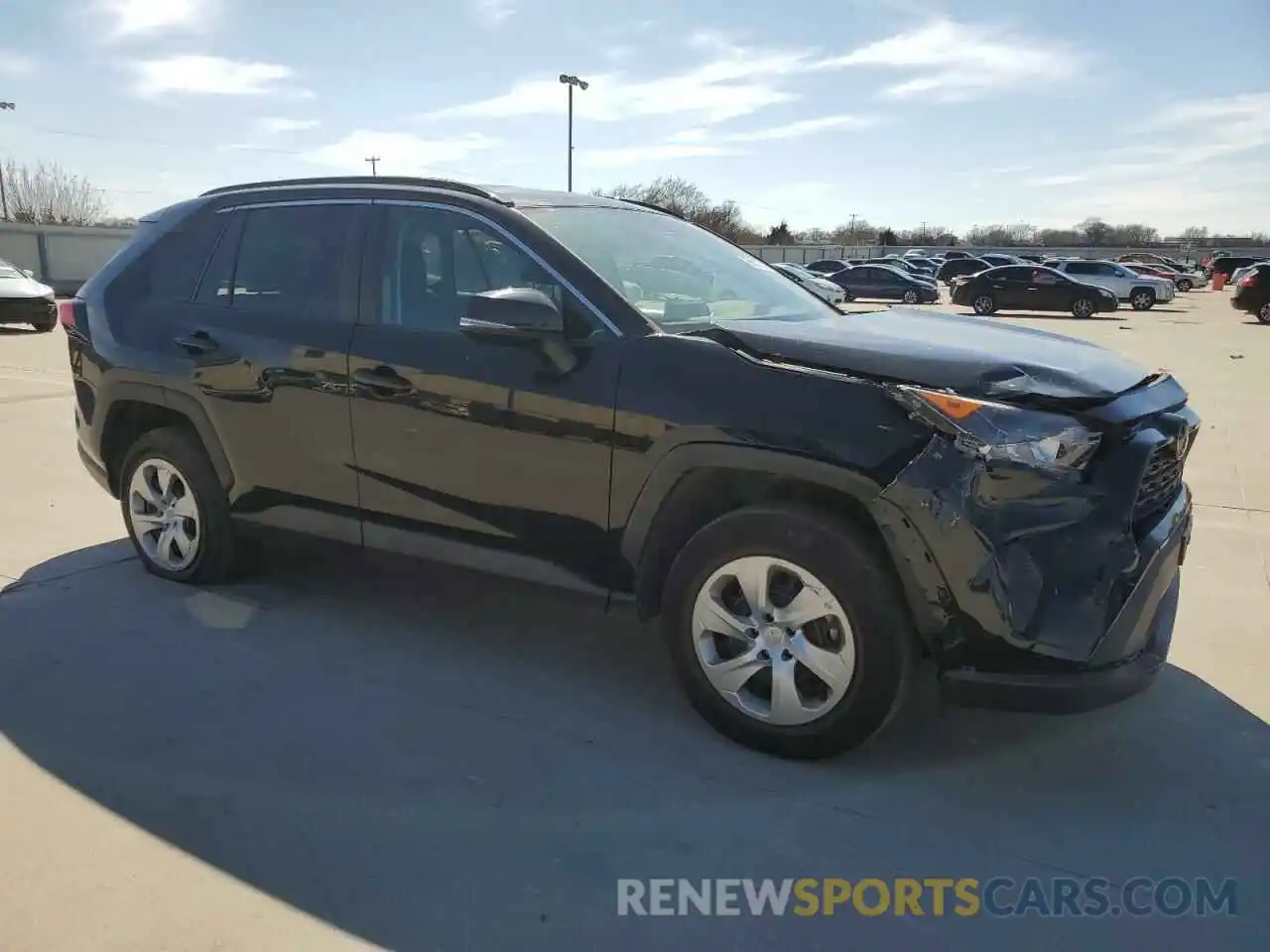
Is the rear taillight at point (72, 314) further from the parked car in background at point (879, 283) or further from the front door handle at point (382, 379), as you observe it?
the parked car in background at point (879, 283)

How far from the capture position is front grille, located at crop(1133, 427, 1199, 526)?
9.40ft

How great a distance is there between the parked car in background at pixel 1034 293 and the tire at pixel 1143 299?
15.1 feet

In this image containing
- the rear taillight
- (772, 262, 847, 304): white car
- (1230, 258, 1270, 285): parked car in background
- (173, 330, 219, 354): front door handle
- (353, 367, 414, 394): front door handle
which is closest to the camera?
(353, 367, 414, 394): front door handle

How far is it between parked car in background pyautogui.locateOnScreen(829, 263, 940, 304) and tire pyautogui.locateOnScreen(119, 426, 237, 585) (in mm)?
31961

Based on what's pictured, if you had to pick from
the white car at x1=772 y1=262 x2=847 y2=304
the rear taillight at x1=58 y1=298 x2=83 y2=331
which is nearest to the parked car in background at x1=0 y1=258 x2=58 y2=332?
the white car at x1=772 y1=262 x2=847 y2=304

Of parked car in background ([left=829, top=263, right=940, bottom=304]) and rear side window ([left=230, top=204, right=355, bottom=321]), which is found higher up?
rear side window ([left=230, top=204, right=355, bottom=321])

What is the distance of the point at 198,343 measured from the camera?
428 cm

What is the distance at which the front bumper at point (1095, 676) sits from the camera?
2.72 metres

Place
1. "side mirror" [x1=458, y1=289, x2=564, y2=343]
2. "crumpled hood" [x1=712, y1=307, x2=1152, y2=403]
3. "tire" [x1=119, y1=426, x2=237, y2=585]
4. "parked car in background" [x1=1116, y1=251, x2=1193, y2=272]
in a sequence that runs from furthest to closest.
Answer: "parked car in background" [x1=1116, y1=251, x2=1193, y2=272]
"tire" [x1=119, y1=426, x2=237, y2=585]
"side mirror" [x1=458, y1=289, x2=564, y2=343]
"crumpled hood" [x1=712, y1=307, x2=1152, y2=403]

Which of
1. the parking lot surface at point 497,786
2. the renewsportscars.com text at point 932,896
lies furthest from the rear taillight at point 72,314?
the renewsportscars.com text at point 932,896

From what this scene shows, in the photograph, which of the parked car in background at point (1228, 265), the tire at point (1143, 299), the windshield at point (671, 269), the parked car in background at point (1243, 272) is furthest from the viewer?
the parked car in background at point (1228, 265)

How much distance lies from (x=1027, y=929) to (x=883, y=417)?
4.47ft

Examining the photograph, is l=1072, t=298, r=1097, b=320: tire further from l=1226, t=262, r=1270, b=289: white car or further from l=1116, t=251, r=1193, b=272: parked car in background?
l=1116, t=251, r=1193, b=272: parked car in background

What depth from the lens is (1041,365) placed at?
115 inches
